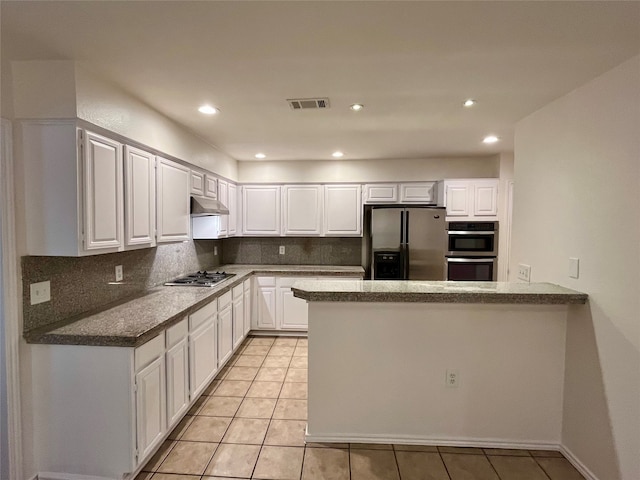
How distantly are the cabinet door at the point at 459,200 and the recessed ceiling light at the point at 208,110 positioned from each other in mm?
2914

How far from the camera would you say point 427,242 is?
4098mm

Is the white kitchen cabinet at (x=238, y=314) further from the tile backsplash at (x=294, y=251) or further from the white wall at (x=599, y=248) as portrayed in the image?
A: the white wall at (x=599, y=248)

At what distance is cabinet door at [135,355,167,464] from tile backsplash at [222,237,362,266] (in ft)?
9.23

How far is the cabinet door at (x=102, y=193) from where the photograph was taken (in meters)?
1.88

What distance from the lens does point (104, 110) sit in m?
2.00

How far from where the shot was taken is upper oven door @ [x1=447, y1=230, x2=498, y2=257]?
160 inches

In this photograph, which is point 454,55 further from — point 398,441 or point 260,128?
point 398,441

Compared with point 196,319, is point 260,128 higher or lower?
higher

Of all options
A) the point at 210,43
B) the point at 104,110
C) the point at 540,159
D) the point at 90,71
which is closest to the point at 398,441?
the point at 540,159

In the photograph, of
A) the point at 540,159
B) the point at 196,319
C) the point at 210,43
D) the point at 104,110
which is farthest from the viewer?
the point at 196,319

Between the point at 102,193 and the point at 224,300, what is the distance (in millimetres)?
1582

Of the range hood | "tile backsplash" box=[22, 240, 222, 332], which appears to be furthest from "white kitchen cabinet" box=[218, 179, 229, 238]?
"tile backsplash" box=[22, 240, 222, 332]

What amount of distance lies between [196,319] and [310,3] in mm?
2245

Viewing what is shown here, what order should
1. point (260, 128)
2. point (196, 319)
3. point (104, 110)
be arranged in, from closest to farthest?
point (104, 110) < point (196, 319) < point (260, 128)
